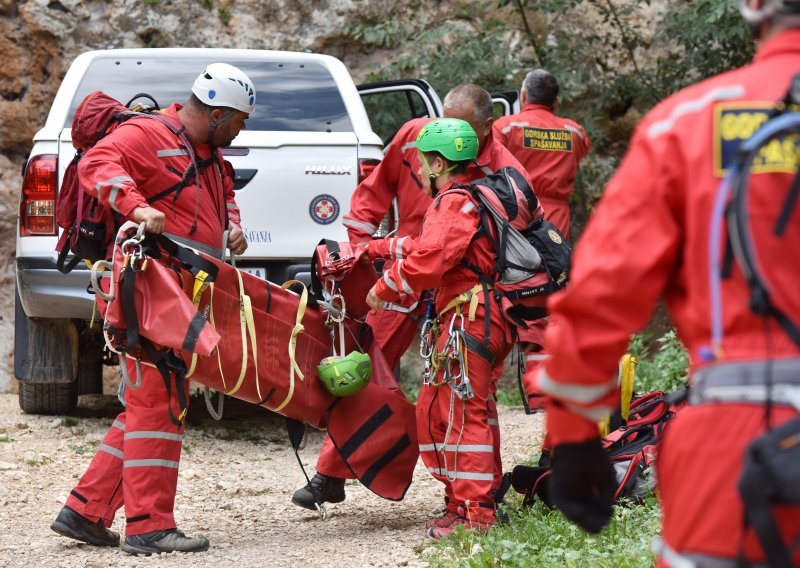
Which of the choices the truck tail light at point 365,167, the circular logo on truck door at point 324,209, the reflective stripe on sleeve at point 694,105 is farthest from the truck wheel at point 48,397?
the reflective stripe on sleeve at point 694,105

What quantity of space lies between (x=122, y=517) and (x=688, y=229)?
14.0ft

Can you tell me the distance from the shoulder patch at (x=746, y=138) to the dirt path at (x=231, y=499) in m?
2.92

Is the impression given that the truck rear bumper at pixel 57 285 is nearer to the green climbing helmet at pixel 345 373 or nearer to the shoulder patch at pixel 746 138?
the green climbing helmet at pixel 345 373

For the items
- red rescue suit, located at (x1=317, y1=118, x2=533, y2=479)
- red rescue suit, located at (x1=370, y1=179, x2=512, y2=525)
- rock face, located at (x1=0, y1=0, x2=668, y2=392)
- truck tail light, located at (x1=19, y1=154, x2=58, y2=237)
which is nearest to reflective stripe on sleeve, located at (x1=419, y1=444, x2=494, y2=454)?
red rescue suit, located at (x1=370, y1=179, x2=512, y2=525)

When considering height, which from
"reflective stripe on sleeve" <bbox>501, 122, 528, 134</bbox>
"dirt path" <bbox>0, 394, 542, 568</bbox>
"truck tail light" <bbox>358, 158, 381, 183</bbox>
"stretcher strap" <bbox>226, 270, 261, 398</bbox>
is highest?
"reflective stripe on sleeve" <bbox>501, 122, 528, 134</bbox>

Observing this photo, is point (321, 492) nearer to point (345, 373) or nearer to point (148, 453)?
point (345, 373)

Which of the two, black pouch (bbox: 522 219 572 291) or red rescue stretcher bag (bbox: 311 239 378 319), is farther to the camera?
red rescue stretcher bag (bbox: 311 239 378 319)

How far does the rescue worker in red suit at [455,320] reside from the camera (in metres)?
4.74

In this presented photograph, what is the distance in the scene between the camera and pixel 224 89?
199 inches

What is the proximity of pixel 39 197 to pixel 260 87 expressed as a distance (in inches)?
60.1

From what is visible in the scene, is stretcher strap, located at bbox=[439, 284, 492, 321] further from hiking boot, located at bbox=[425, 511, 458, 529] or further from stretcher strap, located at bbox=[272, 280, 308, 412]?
hiking boot, located at bbox=[425, 511, 458, 529]

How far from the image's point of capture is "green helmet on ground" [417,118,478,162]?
16.3ft

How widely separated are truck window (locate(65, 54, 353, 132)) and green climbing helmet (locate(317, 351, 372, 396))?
221 cm

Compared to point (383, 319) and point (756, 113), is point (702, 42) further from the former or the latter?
→ point (756, 113)
